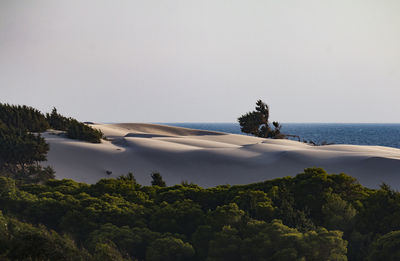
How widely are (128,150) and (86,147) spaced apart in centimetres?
215

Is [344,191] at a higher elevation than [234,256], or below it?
higher

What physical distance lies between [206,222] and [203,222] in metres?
0.29

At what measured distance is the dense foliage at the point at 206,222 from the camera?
24.0 ft

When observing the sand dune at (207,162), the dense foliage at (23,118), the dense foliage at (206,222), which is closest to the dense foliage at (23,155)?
the sand dune at (207,162)

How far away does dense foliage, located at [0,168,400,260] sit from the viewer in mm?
7324

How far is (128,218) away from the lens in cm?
947

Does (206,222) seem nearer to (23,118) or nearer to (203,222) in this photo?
(203,222)

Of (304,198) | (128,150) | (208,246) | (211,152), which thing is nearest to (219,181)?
(211,152)

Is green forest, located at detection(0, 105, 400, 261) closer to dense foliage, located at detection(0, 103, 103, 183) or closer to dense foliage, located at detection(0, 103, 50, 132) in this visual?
dense foliage, located at detection(0, 103, 103, 183)

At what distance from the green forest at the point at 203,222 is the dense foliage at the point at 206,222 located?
2 centimetres

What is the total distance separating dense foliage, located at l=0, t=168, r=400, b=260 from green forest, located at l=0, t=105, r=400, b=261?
20 millimetres

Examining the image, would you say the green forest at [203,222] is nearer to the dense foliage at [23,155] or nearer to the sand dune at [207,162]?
the dense foliage at [23,155]

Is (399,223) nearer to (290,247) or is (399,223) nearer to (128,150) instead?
(290,247)

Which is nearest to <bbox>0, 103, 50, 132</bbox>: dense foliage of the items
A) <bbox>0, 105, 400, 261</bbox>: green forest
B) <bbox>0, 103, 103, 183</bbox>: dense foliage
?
<bbox>0, 103, 103, 183</bbox>: dense foliage
